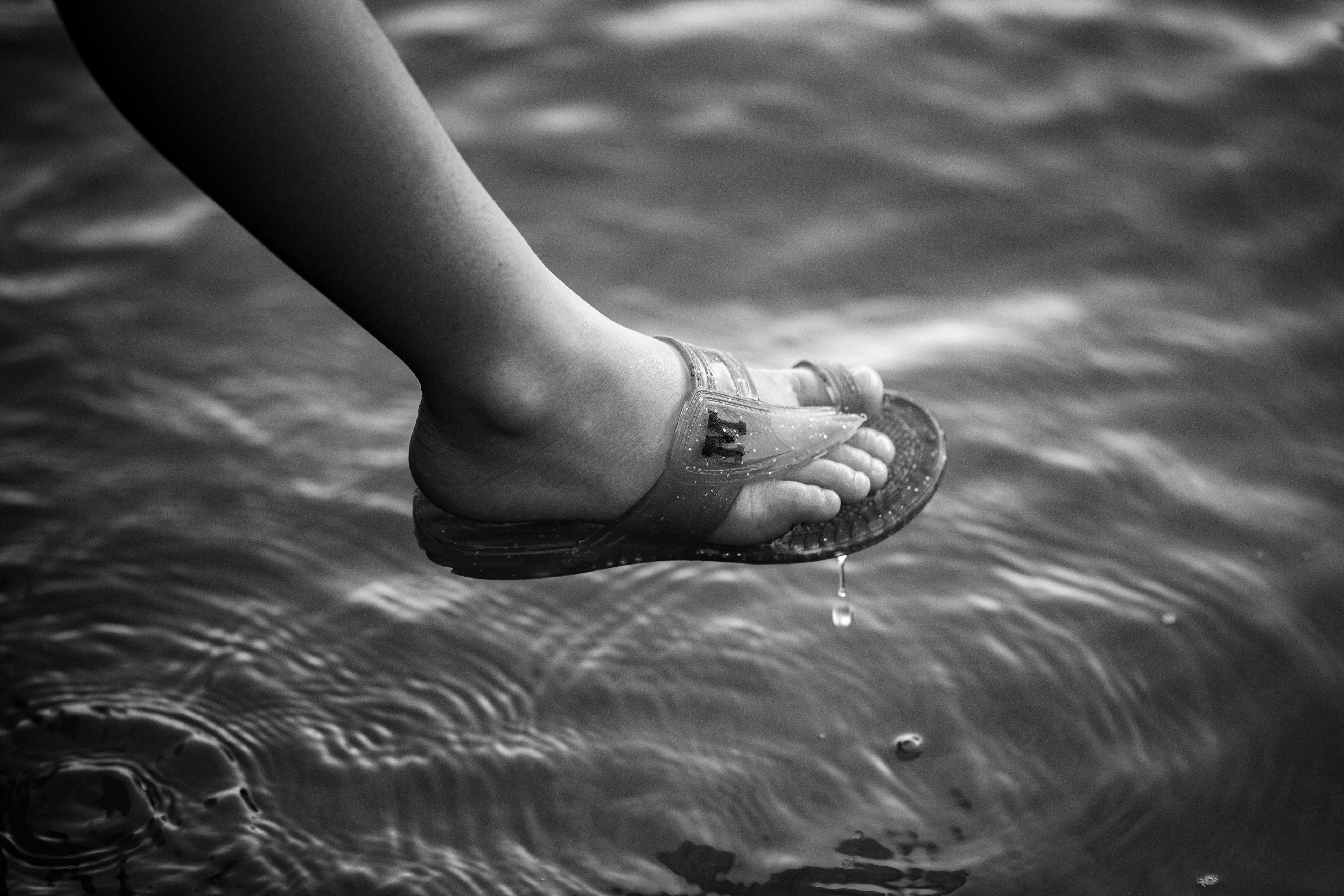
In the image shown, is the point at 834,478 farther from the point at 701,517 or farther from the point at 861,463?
the point at 701,517

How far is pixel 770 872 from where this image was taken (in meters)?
1.74

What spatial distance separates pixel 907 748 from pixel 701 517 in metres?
0.53

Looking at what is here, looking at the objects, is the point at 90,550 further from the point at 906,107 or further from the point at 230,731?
the point at 906,107

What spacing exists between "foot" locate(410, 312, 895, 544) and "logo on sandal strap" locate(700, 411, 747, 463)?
0.20ft

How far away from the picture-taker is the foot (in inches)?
62.1

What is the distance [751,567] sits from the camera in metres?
2.27

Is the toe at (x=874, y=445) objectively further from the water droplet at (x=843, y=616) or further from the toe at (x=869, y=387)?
the water droplet at (x=843, y=616)

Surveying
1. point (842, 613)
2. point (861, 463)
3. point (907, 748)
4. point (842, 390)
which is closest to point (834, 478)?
point (861, 463)

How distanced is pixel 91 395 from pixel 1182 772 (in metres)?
2.28

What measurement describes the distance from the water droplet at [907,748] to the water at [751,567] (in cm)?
2

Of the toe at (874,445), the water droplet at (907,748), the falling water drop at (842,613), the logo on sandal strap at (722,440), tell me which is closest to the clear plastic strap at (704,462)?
the logo on sandal strap at (722,440)

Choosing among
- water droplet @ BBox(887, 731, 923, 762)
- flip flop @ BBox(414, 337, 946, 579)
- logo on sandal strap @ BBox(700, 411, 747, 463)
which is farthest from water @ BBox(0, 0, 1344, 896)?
logo on sandal strap @ BBox(700, 411, 747, 463)

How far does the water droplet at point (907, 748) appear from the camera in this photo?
75.3 inches

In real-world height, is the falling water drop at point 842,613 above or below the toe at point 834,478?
below
